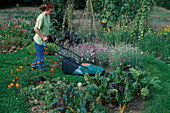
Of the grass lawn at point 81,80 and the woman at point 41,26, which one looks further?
the woman at point 41,26

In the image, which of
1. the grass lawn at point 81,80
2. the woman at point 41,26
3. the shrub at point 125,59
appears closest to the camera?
the grass lawn at point 81,80

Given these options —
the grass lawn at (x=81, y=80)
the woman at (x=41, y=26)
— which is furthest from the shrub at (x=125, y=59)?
the woman at (x=41, y=26)

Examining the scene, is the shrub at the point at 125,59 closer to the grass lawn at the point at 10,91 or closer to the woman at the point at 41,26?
the grass lawn at the point at 10,91

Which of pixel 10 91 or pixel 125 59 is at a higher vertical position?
pixel 125 59

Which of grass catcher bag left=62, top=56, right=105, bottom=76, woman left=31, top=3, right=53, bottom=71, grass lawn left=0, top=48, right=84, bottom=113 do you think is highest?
woman left=31, top=3, right=53, bottom=71

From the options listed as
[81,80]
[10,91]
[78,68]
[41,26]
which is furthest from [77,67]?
[10,91]

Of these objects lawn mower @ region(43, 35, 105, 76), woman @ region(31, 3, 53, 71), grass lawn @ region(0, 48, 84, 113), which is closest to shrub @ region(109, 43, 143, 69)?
lawn mower @ region(43, 35, 105, 76)

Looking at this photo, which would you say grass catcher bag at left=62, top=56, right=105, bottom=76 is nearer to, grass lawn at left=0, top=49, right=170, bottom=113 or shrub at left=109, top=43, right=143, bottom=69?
grass lawn at left=0, top=49, right=170, bottom=113

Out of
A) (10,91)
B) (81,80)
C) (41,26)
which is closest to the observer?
(10,91)

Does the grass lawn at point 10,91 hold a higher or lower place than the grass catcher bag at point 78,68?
lower

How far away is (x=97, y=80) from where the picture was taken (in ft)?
12.2

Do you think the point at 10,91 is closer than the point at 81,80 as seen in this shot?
Yes

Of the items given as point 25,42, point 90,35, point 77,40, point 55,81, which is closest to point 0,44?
point 25,42

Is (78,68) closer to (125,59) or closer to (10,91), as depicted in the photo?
(125,59)
